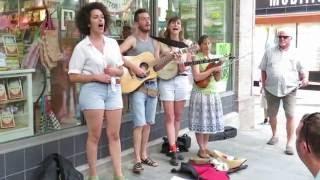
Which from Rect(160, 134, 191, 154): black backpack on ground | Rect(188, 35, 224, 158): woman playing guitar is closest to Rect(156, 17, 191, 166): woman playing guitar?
Rect(188, 35, 224, 158): woman playing guitar

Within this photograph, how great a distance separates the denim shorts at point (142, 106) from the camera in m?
4.65

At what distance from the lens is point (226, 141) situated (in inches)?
255

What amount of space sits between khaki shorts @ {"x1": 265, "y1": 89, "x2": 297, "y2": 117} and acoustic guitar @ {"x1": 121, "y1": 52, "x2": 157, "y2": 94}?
207 centimetres

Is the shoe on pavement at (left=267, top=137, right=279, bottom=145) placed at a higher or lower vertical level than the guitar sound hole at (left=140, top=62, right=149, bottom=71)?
lower

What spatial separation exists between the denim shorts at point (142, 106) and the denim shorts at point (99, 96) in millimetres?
642

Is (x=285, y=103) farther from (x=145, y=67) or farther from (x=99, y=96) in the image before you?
(x=99, y=96)

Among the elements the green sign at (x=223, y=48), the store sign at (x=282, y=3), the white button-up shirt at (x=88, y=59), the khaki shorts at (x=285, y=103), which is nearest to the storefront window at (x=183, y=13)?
the green sign at (x=223, y=48)

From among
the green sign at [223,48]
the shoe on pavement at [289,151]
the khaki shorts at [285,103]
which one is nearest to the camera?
the shoe on pavement at [289,151]

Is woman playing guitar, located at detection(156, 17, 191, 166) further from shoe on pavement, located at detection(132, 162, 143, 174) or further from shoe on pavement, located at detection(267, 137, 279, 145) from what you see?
shoe on pavement, located at detection(267, 137, 279, 145)

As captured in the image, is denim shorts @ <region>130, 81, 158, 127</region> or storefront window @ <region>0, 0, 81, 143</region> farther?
denim shorts @ <region>130, 81, 158, 127</region>

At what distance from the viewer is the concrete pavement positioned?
4809 millimetres

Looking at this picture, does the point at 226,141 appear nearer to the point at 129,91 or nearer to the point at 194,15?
the point at 194,15

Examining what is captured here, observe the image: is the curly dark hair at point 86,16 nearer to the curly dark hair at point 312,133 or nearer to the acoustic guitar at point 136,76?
the acoustic guitar at point 136,76

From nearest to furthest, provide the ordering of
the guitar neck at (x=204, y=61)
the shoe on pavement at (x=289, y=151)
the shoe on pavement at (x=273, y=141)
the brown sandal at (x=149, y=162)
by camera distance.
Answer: the guitar neck at (x=204, y=61) → the brown sandal at (x=149, y=162) → the shoe on pavement at (x=289, y=151) → the shoe on pavement at (x=273, y=141)
